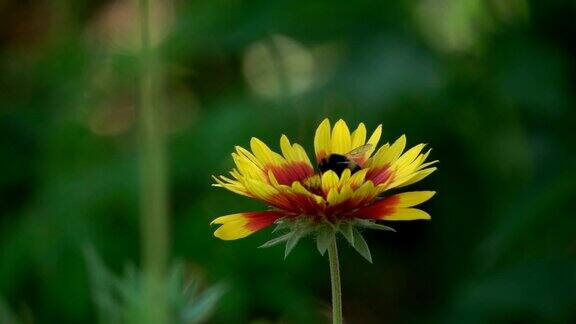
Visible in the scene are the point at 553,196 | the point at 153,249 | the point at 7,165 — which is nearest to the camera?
the point at 153,249

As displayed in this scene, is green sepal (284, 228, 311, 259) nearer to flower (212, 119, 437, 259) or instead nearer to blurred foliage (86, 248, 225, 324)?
flower (212, 119, 437, 259)

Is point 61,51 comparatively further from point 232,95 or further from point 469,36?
point 469,36

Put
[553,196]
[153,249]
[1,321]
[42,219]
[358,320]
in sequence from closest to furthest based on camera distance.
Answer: [153,249], [1,321], [553,196], [42,219], [358,320]

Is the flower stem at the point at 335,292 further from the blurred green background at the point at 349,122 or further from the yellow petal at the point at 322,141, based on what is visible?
the blurred green background at the point at 349,122

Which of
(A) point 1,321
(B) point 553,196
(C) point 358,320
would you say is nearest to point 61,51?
(C) point 358,320

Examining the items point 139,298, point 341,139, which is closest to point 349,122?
point 139,298

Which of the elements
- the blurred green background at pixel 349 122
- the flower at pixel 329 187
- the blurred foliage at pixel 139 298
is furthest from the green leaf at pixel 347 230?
the blurred green background at pixel 349 122

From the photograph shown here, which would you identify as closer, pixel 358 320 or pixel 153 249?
pixel 153 249
